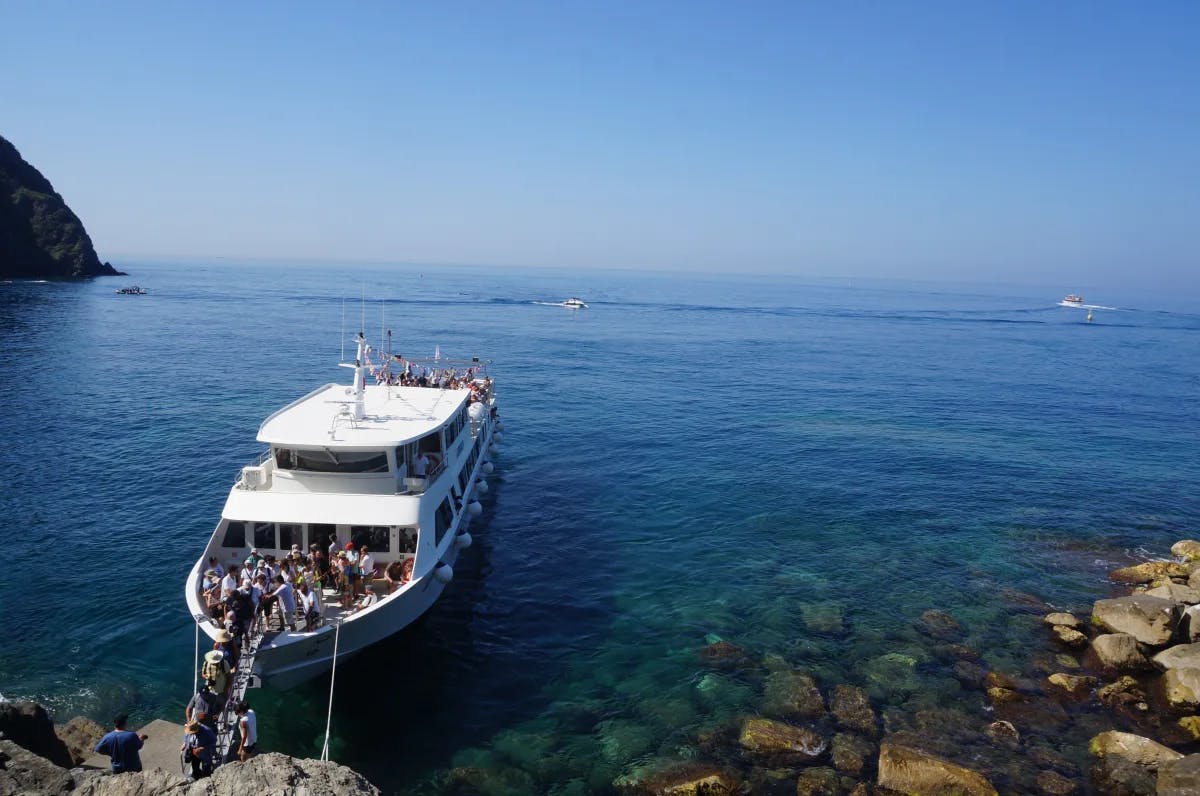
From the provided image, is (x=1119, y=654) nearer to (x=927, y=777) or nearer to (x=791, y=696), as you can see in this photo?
(x=927, y=777)

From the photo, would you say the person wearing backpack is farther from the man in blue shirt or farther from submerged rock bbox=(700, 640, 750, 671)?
submerged rock bbox=(700, 640, 750, 671)

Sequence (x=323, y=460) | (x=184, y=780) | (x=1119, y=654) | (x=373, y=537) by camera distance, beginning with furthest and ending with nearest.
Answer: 1. (x=1119, y=654)
2. (x=323, y=460)
3. (x=373, y=537)
4. (x=184, y=780)

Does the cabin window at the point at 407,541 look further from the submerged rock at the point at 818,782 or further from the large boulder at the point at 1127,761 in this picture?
the large boulder at the point at 1127,761

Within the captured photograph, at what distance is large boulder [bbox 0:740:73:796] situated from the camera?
12.1 metres

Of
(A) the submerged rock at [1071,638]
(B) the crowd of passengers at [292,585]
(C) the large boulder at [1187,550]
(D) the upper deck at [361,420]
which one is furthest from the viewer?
(C) the large boulder at [1187,550]

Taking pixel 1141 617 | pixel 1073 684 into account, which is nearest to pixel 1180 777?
pixel 1073 684

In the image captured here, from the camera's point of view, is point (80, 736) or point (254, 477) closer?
point (80, 736)

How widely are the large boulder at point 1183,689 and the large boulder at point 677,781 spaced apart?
14047 millimetres

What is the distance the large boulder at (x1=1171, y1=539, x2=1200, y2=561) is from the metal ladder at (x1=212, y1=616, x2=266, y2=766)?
1442 inches

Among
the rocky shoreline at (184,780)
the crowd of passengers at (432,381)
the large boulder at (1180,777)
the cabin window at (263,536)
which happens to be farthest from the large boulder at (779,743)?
the crowd of passengers at (432,381)

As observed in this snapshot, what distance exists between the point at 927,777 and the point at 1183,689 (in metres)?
Answer: 9.99

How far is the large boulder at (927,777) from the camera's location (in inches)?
677

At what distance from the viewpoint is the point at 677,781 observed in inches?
687

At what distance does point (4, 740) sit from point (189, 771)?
10.6 ft
